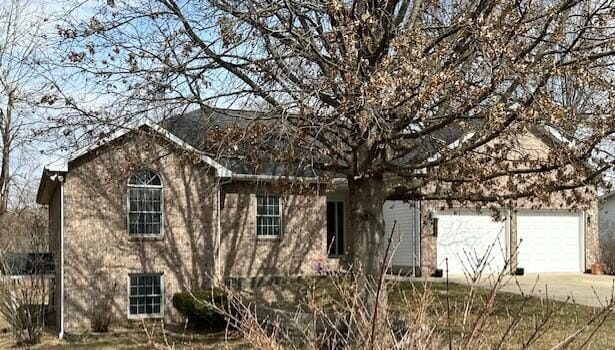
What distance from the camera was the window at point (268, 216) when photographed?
2014 centimetres

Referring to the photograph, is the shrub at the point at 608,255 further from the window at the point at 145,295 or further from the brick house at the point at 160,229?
the window at the point at 145,295

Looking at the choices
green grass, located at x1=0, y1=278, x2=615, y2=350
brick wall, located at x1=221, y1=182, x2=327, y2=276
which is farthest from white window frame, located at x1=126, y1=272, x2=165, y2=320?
brick wall, located at x1=221, y1=182, x2=327, y2=276

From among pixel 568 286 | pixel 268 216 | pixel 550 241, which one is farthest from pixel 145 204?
pixel 550 241

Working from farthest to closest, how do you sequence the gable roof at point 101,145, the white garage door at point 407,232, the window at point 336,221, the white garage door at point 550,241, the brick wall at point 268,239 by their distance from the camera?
the white garage door at point 550,241
the window at point 336,221
the white garage door at point 407,232
the brick wall at point 268,239
the gable roof at point 101,145

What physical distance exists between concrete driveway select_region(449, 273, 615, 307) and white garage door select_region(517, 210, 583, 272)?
0.65 meters

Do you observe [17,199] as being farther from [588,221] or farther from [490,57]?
[490,57]

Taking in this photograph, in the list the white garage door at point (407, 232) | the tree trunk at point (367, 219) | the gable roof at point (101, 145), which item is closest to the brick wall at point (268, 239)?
the gable roof at point (101, 145)

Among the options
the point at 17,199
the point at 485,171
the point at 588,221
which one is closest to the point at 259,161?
the point at 485,171

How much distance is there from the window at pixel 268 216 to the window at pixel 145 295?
3.27 m

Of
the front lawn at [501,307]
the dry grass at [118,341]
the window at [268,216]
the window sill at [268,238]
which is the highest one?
the window at [268,216]

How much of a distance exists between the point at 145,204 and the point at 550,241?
15.4 meters

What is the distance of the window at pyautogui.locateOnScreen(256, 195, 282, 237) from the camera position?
793 inches

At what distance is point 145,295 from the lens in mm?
18219

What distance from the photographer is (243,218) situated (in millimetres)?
19828
